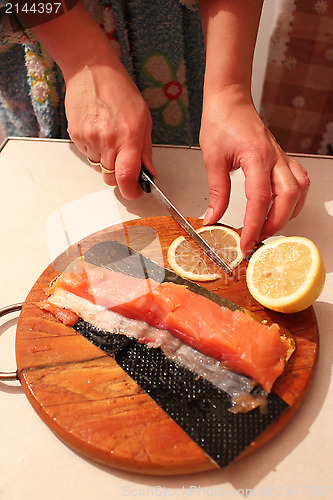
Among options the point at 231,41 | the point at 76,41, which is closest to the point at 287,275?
the point at 231,41

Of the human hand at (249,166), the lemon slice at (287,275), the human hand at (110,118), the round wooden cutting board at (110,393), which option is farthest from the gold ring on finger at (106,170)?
the lemon slice at (287,275)

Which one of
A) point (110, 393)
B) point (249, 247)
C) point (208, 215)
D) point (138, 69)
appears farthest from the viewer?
point (138, 69)

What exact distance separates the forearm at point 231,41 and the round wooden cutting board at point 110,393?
63 centimetres

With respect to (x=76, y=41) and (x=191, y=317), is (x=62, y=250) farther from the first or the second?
(x=76, y=41)

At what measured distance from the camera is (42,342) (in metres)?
1.00

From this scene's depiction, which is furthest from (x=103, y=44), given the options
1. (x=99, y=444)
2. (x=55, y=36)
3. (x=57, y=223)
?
(x=99, y=444)

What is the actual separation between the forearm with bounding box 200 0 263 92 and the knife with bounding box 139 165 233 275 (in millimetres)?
355

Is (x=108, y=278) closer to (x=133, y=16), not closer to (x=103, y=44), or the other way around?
(x=103, y=44)

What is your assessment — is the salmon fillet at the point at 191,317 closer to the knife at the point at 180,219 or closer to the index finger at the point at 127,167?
the knife at the point at 180,219

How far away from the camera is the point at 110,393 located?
901 millimetres

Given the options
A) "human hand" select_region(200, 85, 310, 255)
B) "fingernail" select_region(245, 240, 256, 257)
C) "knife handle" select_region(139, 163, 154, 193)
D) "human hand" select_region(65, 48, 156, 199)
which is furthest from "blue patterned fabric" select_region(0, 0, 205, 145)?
"fingernail" select_region(245, 240, 256, 257)

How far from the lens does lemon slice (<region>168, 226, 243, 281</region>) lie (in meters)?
1.15

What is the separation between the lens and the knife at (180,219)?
3.85 feet

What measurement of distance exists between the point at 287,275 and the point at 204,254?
280mm
